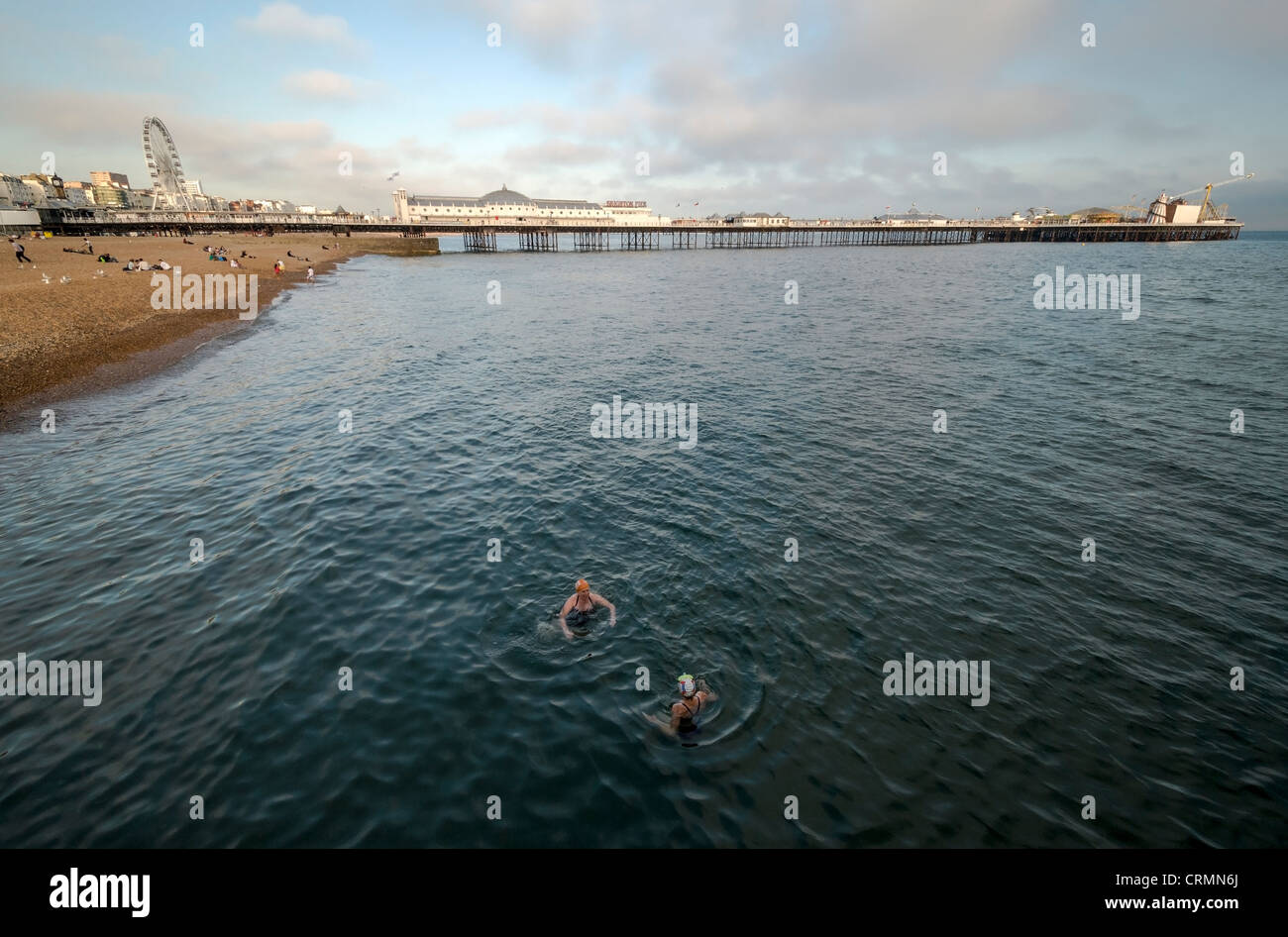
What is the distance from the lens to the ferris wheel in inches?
6580

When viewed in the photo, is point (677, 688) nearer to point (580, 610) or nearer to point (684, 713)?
point (684, 713)

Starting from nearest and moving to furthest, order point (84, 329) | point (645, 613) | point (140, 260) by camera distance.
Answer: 1. point (645, 613)
2. point (84, 329)
3. point (140, 260)

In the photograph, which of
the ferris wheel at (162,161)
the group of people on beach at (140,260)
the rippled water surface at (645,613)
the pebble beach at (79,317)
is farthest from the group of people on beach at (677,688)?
the ferris wheel at (162,161)

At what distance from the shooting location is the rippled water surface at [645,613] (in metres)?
9.33

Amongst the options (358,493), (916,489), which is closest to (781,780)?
(916,489)

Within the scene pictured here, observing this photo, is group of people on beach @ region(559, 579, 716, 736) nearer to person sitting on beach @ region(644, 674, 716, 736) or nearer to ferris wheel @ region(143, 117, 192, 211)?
person sitting on beach @ region(644, 674, 716, 736)

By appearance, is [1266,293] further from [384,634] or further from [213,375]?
[213,375]

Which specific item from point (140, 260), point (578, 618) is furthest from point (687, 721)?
point (140, 260)

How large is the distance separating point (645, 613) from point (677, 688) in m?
2.63

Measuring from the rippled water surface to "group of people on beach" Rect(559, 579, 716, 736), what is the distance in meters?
0.28

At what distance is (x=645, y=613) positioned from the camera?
14.2 meters

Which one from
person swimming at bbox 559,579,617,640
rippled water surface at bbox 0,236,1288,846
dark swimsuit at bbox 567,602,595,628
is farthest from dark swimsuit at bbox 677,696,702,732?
dark swimsuit at bbox 567,602,595,628

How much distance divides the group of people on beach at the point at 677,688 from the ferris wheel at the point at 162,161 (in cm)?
23819

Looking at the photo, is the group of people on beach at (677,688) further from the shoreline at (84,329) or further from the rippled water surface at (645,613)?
the shoreline at (84,329)
